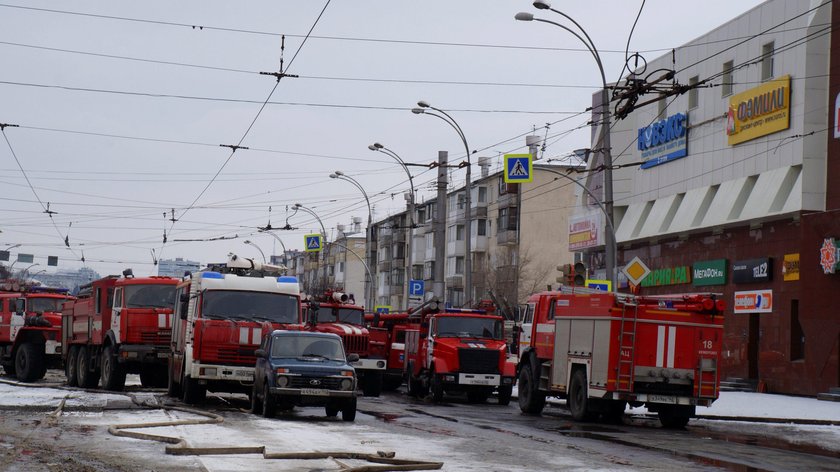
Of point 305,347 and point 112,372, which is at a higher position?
point 305,347

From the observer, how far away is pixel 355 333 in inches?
1287

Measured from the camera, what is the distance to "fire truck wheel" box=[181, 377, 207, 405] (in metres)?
24.4

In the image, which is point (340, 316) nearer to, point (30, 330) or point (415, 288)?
point (30, 330)

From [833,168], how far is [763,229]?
430 cm

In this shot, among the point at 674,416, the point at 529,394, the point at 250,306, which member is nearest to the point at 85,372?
the point at 250,306

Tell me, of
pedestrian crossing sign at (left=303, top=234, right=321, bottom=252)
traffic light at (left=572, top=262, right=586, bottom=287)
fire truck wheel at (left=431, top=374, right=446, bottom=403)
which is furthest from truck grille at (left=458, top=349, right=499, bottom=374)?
pedestrian crossing sign at (left=303, top=234, right=321, bottom=252)

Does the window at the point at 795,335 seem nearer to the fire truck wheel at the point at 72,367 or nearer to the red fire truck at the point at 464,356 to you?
the red fire truck at the point at 464,356

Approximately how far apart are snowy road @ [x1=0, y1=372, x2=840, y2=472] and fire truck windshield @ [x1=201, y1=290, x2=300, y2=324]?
200 centimetres

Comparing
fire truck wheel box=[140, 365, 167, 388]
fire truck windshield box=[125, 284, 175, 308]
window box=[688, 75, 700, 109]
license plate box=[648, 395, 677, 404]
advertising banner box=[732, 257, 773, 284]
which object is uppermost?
window box=[688, 75, 700, 109]

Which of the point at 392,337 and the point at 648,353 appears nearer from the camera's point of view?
the point at 648,353

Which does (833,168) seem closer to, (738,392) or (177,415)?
(738,392)

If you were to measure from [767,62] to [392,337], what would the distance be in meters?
16.0

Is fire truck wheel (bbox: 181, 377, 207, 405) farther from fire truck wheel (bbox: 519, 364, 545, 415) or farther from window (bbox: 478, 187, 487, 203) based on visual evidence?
window (bbox: 478, 187, 487, 203)

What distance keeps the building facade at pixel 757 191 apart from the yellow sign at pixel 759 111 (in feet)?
0.15
